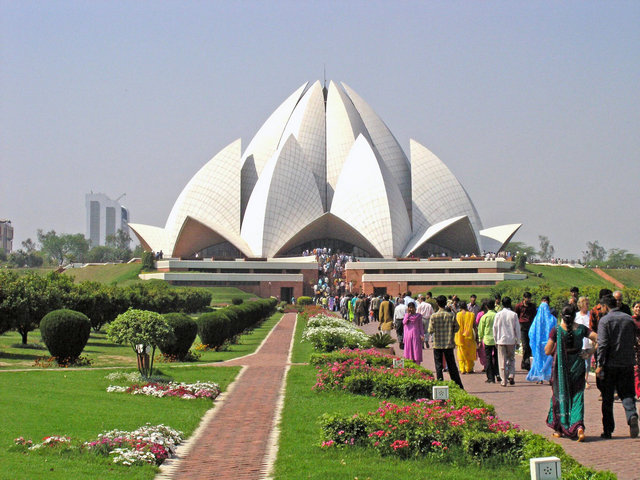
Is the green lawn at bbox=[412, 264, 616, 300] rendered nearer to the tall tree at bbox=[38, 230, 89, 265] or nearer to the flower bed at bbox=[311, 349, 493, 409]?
the flower bed at bbox=[311, 349, 493, 409]

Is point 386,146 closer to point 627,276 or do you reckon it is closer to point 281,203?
point 281,203

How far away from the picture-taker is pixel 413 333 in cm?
1137

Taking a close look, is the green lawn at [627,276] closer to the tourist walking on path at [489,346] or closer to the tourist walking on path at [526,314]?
the tourist walking on path at [526,314]

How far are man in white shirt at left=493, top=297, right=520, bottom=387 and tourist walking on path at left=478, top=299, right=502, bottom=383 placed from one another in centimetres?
34

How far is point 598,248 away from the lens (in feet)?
362

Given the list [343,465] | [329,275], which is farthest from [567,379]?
[329,275]

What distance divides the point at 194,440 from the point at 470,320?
559 cm

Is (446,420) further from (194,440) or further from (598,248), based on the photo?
(598,248)

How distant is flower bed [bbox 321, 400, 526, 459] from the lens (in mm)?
5648

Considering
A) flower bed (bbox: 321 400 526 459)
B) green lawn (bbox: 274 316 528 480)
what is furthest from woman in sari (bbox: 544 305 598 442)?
green lawn (bbox: 274 316 528 480)

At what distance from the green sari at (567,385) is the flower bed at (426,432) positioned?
1.95 ft

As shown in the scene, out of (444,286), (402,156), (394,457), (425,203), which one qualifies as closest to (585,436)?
(394,457)

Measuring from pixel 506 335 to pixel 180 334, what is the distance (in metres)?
5.94

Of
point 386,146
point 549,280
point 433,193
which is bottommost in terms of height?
point 549,280
